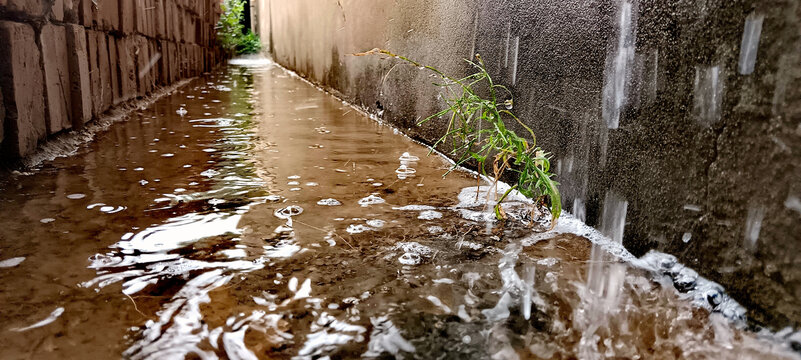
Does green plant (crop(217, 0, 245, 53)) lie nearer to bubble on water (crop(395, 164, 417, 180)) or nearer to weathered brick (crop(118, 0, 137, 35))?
weathered brick (crop(118, 0, 137, 35))

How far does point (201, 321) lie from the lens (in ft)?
3.65

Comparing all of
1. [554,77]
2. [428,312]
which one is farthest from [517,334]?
[554,77]

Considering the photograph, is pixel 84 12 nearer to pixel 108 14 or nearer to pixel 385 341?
pixel 108 14

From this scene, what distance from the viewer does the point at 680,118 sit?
1272 millimetres

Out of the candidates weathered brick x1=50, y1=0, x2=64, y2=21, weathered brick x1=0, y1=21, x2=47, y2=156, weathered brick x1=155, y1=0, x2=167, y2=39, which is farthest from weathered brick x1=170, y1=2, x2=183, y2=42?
weathered brick x1=0, y1=21, x2=47, y2=156

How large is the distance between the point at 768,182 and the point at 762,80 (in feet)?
0.67

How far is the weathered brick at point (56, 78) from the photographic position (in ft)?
7.99

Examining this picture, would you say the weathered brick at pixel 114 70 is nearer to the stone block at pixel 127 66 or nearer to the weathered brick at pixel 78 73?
the stone block at pixel 127 66

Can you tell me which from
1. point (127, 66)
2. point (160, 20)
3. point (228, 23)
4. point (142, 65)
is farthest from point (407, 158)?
point (228, 23)

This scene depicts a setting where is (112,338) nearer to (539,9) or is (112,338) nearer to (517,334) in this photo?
(517,334)

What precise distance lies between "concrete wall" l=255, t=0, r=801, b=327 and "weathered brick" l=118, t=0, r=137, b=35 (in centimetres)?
275

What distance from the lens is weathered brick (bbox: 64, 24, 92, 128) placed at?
274cm

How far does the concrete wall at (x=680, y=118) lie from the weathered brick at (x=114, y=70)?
100 inches

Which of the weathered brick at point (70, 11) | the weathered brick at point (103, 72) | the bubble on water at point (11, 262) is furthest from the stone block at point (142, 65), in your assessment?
the bubble on water at point (11, 262)
